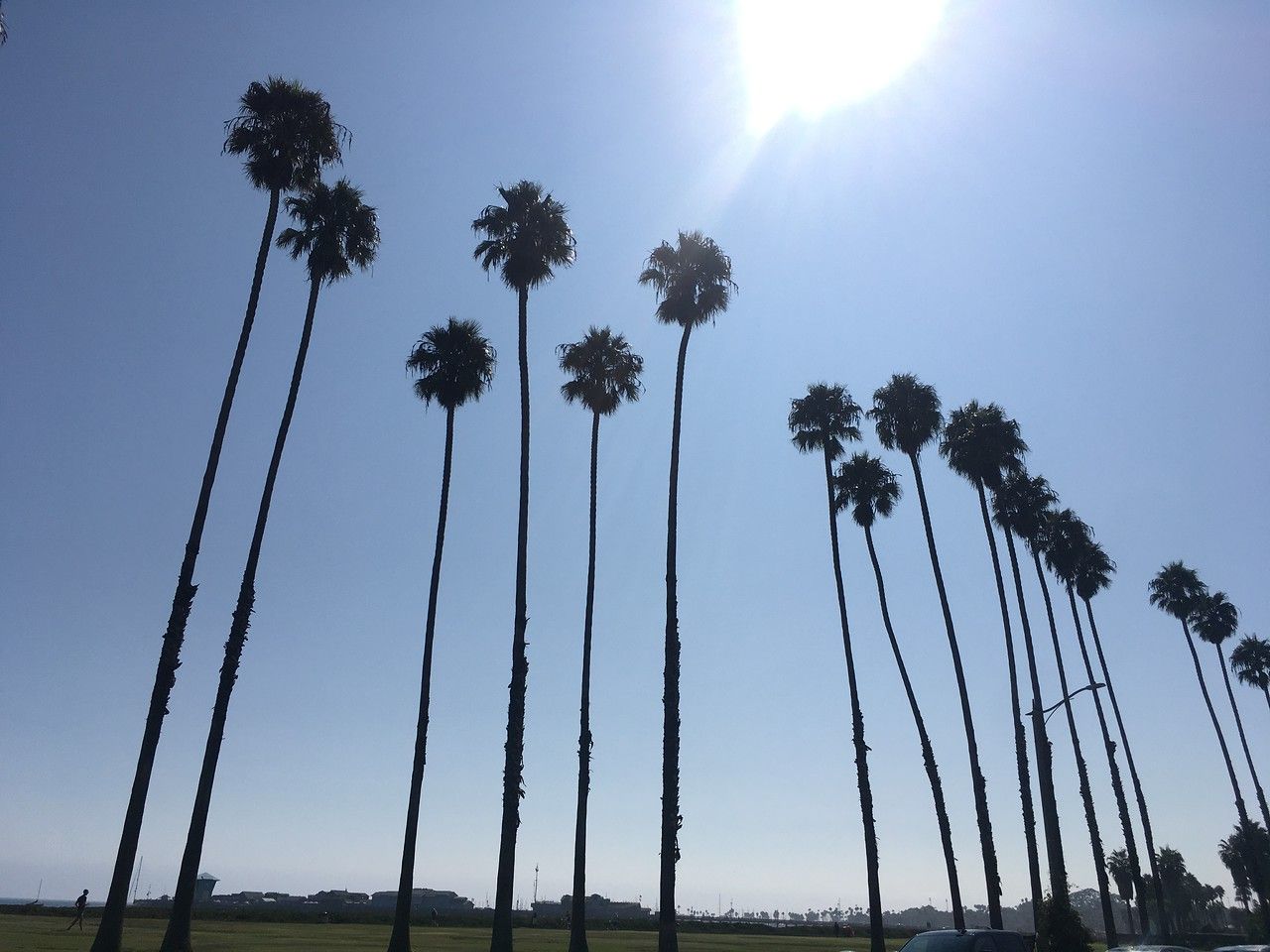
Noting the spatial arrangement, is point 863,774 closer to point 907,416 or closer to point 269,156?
point 907,416

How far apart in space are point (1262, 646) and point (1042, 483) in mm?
37301

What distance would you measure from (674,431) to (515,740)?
12850 millimetres

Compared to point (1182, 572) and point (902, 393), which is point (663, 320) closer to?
point (902, 393)

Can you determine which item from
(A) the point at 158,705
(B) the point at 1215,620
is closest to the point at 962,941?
(A) the point at 158,705

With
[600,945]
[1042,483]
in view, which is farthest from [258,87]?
[1042,483]

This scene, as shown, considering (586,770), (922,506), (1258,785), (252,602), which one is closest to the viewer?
(252,602)

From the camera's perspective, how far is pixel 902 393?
46094 millimetres

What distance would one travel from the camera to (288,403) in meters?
29.6

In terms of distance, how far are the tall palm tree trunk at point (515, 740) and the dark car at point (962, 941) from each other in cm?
1344

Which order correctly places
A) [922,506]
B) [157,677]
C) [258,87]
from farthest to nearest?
1. [922,506]
2. [258,87]
3. [157,677]

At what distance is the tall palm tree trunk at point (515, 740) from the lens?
26.8 metres

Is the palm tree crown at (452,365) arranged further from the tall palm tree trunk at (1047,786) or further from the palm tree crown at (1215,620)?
the palm tree crown at (1215,620)

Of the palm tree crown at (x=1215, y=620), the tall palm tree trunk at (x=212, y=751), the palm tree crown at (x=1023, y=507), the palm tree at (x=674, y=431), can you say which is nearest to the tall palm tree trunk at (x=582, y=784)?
the palm tree at (x=674, y=431)

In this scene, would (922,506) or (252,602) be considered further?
(922,506)
